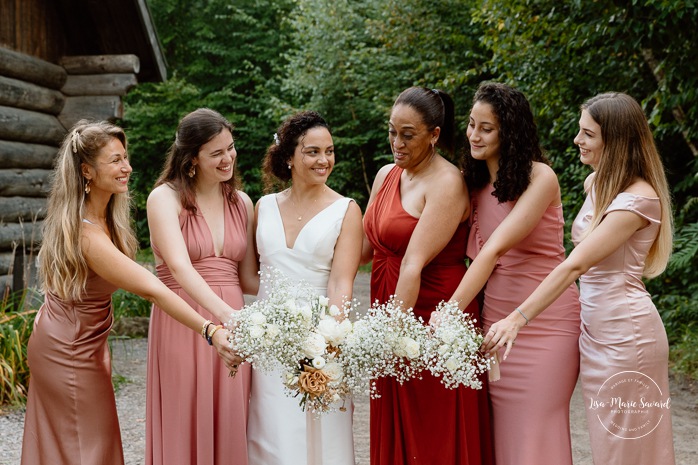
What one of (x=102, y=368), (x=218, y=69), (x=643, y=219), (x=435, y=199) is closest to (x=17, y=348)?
(x=102, y=368)

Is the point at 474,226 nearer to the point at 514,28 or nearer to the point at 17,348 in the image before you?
the point at 17,348

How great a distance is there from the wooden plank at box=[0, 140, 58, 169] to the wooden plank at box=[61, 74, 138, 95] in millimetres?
798

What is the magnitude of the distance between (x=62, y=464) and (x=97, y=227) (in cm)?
118

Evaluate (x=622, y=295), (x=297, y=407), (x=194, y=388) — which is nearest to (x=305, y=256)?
(x=297, y=407)

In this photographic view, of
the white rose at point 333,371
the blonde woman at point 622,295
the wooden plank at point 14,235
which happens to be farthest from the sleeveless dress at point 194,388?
the wooden plank at point 14,235

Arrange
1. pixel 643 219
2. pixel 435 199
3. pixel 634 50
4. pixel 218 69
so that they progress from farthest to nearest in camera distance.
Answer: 1. pixel 218 69
2. pixel 634 50
3. pixel 435 199
4. pixel 643 219

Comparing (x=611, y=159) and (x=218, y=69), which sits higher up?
(x=218, y=69)

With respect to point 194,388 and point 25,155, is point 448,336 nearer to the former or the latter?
point 194,388

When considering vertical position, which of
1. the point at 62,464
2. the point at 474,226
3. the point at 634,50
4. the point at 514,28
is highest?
the point at 514,28

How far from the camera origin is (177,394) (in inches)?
164

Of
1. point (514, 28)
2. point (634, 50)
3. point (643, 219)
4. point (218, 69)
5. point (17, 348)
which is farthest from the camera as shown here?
point (218, 69)

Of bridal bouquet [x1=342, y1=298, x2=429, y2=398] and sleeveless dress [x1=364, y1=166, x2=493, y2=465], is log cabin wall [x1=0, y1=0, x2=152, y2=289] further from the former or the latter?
bridal bouquet [x1=342, y1=298, x2=429, y2=398]

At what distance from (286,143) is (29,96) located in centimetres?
608

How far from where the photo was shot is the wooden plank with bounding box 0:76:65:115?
8.91 meters
